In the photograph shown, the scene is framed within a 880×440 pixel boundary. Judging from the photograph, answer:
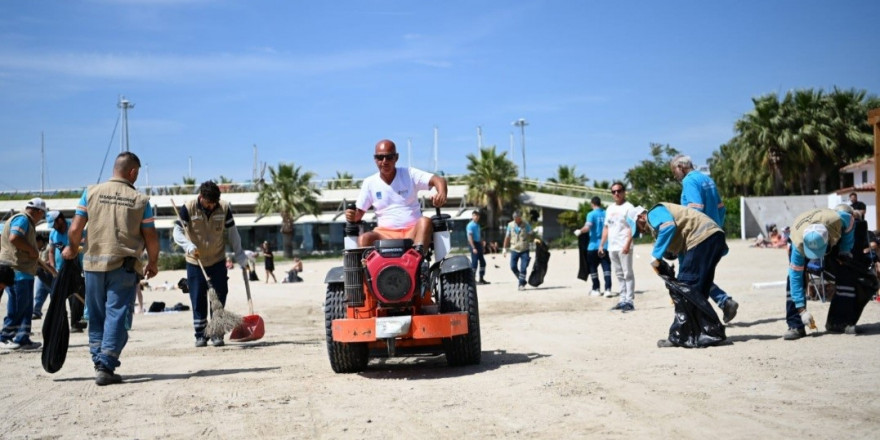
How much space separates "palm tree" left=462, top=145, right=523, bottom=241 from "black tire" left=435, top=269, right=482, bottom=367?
5024 cm

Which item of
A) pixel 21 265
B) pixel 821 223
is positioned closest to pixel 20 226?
pixel 21 265

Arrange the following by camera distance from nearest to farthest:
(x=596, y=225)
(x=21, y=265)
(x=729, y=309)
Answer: (x=729, y=309), (x=21, y=265), (x=596, y=225)

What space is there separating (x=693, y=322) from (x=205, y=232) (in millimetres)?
5870

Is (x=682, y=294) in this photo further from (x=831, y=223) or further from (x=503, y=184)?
(x=503, y=184)

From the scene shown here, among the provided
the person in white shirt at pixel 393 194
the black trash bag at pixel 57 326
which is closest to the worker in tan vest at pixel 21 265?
the black trash bag at pixel 57 326

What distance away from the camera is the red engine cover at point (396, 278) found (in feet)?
23.9

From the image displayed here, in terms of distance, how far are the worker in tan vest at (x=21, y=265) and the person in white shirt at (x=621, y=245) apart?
8.39 meters

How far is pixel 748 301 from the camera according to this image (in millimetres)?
13281

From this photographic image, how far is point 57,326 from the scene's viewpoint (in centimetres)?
797

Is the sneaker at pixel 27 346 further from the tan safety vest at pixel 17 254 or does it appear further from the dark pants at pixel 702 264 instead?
the dark pants at pixel 702 264

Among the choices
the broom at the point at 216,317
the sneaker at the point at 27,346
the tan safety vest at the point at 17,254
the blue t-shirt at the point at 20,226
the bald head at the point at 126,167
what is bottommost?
the sneaker at the point at 27,346

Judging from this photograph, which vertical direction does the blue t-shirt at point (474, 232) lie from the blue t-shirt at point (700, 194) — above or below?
below

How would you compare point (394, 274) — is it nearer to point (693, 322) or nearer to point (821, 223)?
point (693, 322)

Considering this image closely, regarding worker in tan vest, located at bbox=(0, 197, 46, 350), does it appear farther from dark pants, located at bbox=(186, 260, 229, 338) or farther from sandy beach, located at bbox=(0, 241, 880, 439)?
dark pants, located at bbox=(186, 260, 229, 338)
